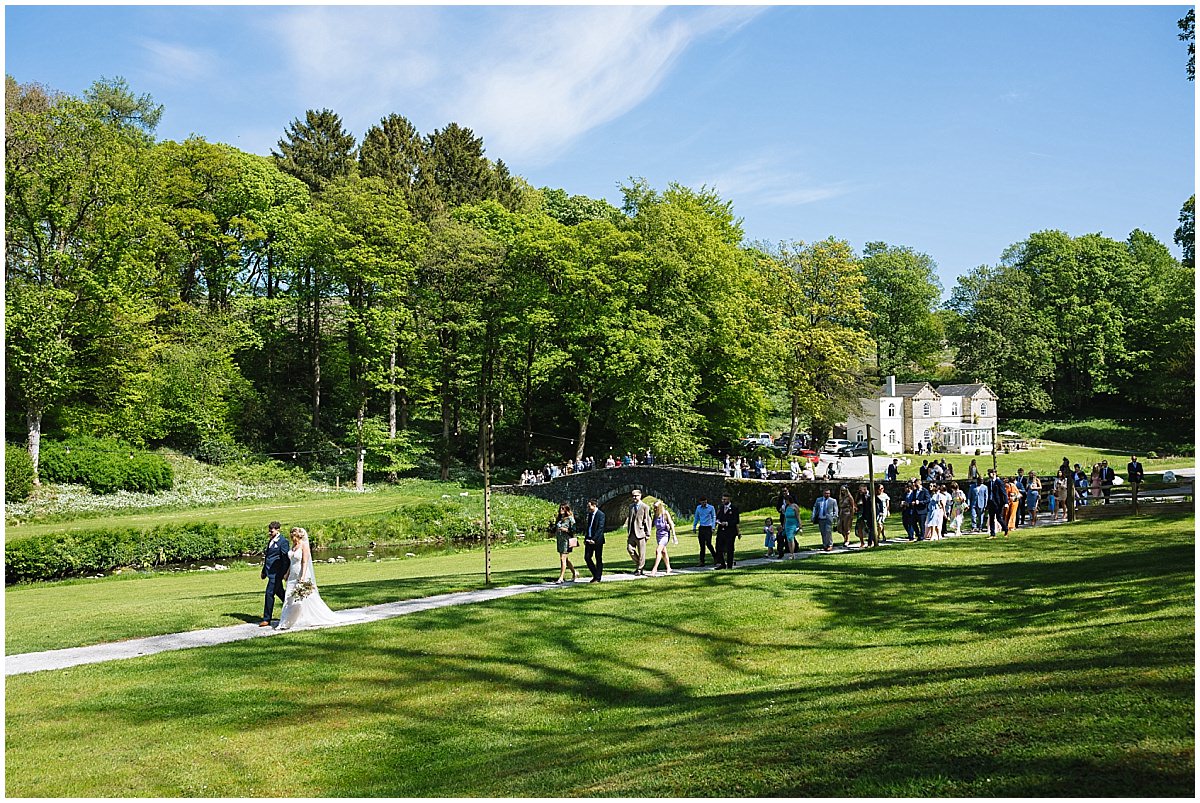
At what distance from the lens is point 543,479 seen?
5069cm

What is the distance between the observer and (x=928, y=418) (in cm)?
7375

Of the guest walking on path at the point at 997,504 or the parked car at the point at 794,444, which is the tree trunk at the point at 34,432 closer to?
the guest walking on path at the point at 997,504

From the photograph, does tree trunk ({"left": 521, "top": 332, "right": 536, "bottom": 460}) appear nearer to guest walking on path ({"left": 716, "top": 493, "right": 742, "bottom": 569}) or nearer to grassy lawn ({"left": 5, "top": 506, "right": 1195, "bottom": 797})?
guest walking on path ({"left": 716, "top": 493, "right": 742, "bottom": 569})

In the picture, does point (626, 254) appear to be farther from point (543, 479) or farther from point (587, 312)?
point (543, 479)

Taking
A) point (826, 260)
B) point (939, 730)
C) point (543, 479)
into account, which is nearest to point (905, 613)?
point (939, 730)

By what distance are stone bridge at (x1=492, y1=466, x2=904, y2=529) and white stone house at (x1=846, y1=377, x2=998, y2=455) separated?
31.2 meters

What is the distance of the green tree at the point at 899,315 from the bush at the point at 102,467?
6506 centimetres

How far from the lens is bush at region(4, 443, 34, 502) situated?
3806cm

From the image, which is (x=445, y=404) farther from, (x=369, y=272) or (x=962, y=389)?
(x=962, y=389)

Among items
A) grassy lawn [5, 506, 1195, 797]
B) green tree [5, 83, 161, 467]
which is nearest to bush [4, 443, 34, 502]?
green tree [5, 83, 161, 467]

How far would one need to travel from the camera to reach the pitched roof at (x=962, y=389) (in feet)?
244

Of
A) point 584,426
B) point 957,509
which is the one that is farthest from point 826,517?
point 584,426

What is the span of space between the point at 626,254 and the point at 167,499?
1046 inches

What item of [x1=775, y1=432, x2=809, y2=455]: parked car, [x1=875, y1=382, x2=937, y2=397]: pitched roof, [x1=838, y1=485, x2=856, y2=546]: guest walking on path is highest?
[x1=875, y1=382, x2=937, y2=397]: pitched roof
